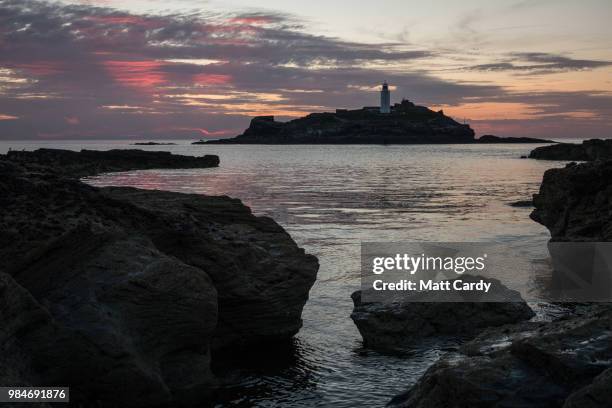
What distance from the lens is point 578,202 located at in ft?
86.9

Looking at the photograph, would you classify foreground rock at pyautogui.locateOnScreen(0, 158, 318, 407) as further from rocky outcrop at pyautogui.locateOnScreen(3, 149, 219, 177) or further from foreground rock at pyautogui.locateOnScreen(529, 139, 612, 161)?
foreground rock at pyautogui.locateOnScreen(529, 139, 612, 161)

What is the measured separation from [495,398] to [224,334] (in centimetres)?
786

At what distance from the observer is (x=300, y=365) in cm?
1444

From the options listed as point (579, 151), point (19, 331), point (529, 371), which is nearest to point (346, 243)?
point (529, 371)

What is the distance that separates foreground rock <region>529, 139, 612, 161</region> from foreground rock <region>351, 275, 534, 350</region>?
10694 cm

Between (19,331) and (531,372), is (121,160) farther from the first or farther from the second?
(531,372)

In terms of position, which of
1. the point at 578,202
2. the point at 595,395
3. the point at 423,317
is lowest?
the point at 423,317

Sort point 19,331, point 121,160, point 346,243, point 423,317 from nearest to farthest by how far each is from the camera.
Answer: point 19,331 → point 423,317 → point 346,243 → point 121,160

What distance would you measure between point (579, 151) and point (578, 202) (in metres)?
140

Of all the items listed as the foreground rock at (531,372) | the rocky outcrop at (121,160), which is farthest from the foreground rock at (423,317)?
the rocky outcrop at (121,160)

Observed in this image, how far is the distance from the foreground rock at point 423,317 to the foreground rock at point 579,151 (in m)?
107

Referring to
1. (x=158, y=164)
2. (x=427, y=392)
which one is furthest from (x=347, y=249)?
(x=158, y=164)

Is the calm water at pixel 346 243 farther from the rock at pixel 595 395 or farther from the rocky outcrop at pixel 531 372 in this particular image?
the rock at pixel 595 395

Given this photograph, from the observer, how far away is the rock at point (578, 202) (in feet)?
80.7
